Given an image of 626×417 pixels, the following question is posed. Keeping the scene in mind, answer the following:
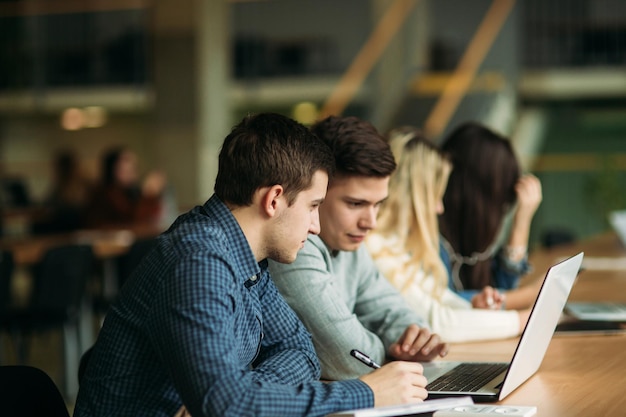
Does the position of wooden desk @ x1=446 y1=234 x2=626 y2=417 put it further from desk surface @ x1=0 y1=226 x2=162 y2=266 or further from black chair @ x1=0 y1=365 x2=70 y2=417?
desk surface @ x1=0 y1=226 x2=162 y2=266

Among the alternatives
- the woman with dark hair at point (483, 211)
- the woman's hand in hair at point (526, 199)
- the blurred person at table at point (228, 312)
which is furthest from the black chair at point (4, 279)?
the blurred person at table at point (228, 312)

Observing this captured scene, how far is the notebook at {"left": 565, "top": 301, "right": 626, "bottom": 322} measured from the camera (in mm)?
3098

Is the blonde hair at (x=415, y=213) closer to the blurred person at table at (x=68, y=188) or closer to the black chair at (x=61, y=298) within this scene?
the black chair at (x=61, y=298)

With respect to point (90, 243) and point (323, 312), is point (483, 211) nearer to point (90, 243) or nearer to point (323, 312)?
point (323, 312)

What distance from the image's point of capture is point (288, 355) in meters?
2.12

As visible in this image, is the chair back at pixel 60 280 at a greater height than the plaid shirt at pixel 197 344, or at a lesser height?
lesser

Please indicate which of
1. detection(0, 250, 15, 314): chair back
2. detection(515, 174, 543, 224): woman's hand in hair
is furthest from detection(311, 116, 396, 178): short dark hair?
detection(0, 250, 15, 314): chair back

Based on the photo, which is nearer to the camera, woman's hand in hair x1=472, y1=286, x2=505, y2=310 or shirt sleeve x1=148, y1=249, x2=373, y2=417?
shirt sleeve x1=148, y1=249, x2=373, y2=417

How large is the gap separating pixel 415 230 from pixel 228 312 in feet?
4.99

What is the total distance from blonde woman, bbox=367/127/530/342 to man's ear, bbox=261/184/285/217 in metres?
A: 1.12

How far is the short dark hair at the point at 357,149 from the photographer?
8.09 ft

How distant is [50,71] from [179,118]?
1.87 metres

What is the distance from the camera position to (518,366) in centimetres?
208

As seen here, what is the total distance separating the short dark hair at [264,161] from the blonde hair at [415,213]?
3.90 ft
